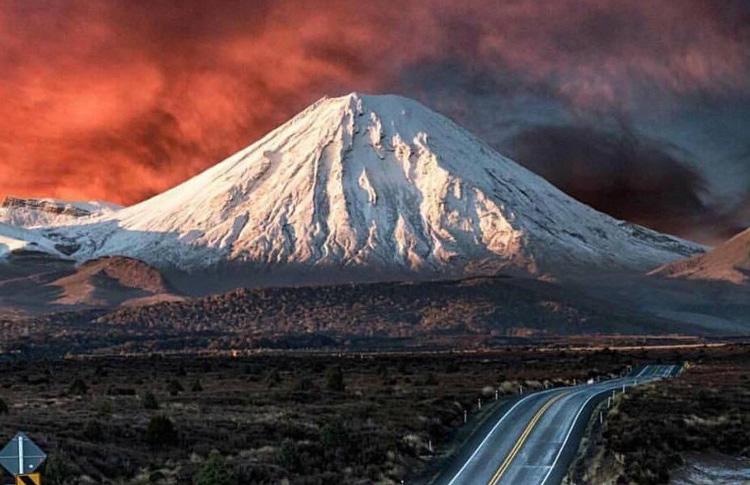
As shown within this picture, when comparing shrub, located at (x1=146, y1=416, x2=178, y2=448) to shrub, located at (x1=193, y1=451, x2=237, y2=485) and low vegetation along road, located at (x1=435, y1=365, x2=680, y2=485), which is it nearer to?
shrub, located at (x1=193, y1=451, x2=237, y2=485)

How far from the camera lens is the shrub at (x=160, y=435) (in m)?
41.8

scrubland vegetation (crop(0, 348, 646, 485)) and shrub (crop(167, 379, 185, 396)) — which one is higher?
shrub (crop(167, 379, 185, 396))

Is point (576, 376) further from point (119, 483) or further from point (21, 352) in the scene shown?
point (21, 352)

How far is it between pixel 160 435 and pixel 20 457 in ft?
71.3

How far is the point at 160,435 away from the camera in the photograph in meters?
41.9

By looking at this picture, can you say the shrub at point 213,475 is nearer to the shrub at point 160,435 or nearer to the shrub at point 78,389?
the shrub at point 160,435

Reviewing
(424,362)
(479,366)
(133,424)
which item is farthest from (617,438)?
(424,362)

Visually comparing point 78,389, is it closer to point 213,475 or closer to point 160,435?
point 160,435

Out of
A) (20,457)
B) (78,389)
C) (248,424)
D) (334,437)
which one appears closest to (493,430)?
(334,437)

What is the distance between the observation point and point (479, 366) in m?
109

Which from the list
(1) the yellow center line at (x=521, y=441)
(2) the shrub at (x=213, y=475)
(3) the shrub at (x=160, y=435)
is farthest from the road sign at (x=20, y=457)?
(1) the yellow center line at (x=521, y=441)

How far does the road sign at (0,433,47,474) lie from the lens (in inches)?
808

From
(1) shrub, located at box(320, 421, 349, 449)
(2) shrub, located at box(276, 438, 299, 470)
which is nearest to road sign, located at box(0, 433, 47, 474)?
(2) shrub, located at box(276, 438, 299, 470)

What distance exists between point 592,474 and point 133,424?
22.6 metres
